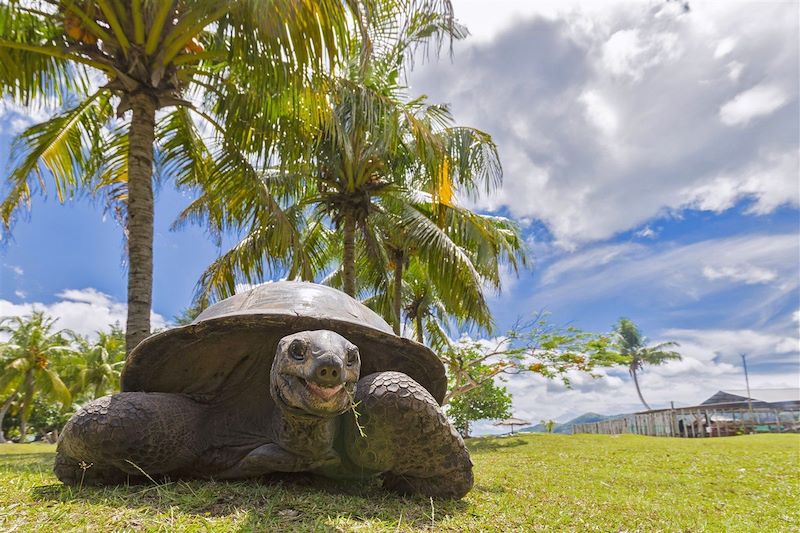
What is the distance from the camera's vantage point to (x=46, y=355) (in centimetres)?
2423

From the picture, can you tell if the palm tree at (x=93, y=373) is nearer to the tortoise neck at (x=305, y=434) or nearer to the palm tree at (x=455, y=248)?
the palm tree at (x=455, y=248)

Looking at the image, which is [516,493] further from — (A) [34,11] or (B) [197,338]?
(A) [34,11]

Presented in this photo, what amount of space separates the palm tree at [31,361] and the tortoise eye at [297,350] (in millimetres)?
26520

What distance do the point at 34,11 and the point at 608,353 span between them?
11.0 metres

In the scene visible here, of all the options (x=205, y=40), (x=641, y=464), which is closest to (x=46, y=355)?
(x=205, y=40)

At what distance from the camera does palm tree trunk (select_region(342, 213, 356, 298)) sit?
8648 millimetres

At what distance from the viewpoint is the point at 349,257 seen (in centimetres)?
875

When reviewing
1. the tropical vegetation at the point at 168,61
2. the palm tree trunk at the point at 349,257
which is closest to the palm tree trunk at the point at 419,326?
the palm tree trunk at the point at 349,257

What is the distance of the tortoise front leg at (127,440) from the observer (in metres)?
2.35

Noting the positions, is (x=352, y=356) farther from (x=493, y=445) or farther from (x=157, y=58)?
(x=493, y=445)

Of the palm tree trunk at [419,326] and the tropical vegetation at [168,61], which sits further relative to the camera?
the palm tree trunk at [419,326]

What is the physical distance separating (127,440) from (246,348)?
646mm

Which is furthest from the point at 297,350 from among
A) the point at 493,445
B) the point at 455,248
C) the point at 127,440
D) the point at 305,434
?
the point at 493,445

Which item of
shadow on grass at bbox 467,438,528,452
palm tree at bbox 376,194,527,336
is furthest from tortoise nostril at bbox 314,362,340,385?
shadow on grass at bbox 467,438,528,452
